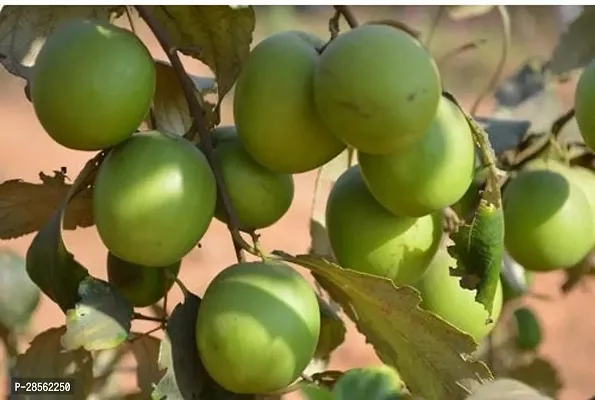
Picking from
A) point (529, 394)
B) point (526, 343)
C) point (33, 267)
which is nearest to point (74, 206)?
point (33, 267)

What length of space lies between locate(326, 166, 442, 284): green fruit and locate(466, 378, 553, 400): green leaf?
0.14m

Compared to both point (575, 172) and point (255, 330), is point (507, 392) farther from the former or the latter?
point (575, 172)

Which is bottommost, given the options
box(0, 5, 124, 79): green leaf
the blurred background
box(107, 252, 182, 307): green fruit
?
the blurred background

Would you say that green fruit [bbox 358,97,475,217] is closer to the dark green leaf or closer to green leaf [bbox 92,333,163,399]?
green leaf [bbox 92,333,163,399]

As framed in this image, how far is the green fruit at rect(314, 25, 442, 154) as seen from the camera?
465mm

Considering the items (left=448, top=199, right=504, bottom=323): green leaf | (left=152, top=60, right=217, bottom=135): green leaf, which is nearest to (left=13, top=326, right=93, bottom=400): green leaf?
(left=152, top=60, right=217, bottom=135): green leaf

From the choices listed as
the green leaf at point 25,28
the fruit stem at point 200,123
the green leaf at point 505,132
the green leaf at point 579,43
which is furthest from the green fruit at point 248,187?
the green leaf at point 579,43

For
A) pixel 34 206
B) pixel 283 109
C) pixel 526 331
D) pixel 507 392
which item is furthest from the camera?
pixel 526 331

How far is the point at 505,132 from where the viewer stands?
0.75 m

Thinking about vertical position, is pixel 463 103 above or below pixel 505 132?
below

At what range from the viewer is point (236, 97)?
52cm

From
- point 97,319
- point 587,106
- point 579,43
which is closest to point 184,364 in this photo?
point 97,319

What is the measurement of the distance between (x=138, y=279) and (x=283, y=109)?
126 mm

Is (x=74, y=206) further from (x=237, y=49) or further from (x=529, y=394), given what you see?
(x=529, y=394)
